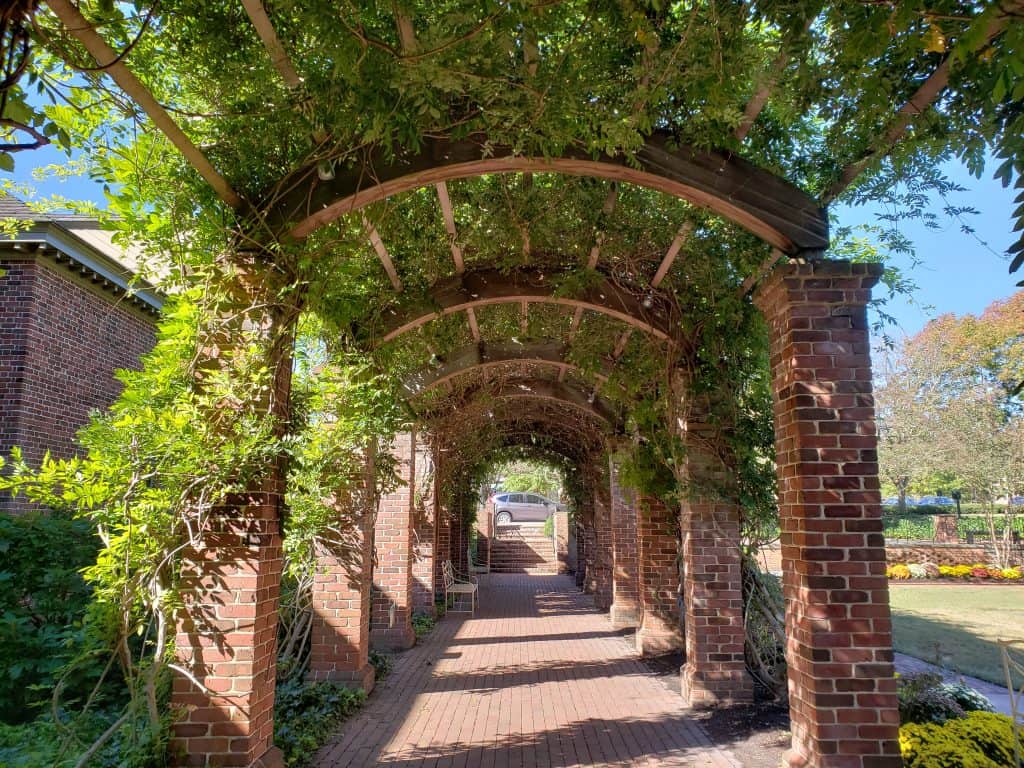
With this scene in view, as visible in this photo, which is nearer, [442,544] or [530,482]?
[442,544]

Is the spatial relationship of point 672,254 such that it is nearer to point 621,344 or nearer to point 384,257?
point 384,257

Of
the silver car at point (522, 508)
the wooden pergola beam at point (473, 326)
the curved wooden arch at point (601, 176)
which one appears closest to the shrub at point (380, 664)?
the wooden pergola beam at point (473, 326)

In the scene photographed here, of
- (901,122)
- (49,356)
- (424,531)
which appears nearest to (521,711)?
(424,531)

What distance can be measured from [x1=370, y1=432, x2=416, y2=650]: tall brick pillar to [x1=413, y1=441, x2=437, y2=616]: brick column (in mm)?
1237

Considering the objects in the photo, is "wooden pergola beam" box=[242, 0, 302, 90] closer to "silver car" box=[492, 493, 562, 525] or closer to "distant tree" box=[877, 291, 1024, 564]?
"distant tree" box=[877, 291, 1024, 564]

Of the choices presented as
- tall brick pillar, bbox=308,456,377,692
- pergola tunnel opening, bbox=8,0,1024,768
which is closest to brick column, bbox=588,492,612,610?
tall brick pillar, bbox=308,456,377,692

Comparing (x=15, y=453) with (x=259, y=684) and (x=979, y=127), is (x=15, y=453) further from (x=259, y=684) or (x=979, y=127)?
(x=979, y=127)

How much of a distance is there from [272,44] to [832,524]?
129 inches

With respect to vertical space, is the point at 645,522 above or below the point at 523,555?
above

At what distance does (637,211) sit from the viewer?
505 centimetres

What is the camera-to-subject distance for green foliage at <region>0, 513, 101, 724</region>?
4.89 metres

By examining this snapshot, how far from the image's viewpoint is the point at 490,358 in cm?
864

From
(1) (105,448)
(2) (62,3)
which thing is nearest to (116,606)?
(1) (105,448)

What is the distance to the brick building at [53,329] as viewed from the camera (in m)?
8.09
